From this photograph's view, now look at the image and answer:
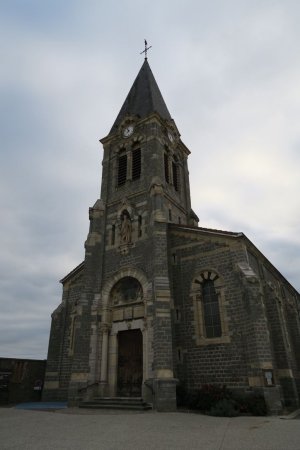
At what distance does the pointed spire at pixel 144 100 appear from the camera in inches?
977

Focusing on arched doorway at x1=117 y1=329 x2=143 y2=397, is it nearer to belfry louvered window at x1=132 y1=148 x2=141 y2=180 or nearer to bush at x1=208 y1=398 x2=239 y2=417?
bush at x1=208 y1=398 x2=239 y2=417

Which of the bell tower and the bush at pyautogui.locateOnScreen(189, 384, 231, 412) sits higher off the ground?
the bell tower

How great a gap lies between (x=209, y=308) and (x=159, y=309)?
8.56 feet

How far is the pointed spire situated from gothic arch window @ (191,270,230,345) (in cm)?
1322

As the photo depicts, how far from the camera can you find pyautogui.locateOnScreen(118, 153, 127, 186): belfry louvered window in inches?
889

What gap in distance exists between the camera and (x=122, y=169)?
75.9ft

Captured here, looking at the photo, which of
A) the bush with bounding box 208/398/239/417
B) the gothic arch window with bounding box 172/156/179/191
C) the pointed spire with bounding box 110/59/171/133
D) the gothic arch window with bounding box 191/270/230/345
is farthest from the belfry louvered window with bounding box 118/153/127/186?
the bush with bounding box 208/398/239/417

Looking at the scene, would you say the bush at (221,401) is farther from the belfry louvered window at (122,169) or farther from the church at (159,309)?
the belfry louvered window at (122,169)

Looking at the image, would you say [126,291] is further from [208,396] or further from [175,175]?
[175,175]

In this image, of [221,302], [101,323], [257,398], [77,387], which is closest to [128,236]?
[101,323]

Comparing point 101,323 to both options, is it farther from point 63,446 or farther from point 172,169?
point 172,169

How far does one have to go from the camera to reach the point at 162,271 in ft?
53.8

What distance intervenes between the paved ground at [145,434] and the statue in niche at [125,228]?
1004 cm

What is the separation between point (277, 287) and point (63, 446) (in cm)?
1855
